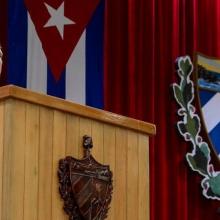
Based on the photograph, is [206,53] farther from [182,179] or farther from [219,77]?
[182,179]

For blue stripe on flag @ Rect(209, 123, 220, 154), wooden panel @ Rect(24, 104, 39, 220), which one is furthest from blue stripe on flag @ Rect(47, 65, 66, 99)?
wooden panel @ Rect(24, 104, 39, 220)

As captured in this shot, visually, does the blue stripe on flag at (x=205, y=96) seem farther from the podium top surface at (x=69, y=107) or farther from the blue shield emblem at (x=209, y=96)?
the podium top surface at (x=69, y=107)

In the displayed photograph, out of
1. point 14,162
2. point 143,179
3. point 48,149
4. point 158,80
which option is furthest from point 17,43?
point 14,162

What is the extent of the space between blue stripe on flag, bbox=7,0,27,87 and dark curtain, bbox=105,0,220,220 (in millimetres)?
545

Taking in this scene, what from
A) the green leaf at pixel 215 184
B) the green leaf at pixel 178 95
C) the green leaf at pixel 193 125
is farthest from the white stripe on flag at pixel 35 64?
the green leaf at pixel 215 184

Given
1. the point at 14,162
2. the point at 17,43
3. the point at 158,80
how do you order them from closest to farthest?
the point at 14,162 < the point at 17,43 < the point at 158,80

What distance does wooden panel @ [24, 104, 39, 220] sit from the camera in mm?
1539

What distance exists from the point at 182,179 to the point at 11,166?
2.63 m

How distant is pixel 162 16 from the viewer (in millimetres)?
4082

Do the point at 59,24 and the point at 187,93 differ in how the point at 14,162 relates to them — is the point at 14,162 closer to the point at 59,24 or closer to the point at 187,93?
the point at 59,24

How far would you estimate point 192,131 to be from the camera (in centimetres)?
409

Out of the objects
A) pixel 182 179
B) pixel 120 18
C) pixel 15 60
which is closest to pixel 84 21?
pixel 120 18

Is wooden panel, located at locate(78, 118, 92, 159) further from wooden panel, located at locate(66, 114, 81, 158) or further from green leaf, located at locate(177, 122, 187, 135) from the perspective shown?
green leaf, located at locate(177, 122, 187, 135)

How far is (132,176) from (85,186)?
27cm
